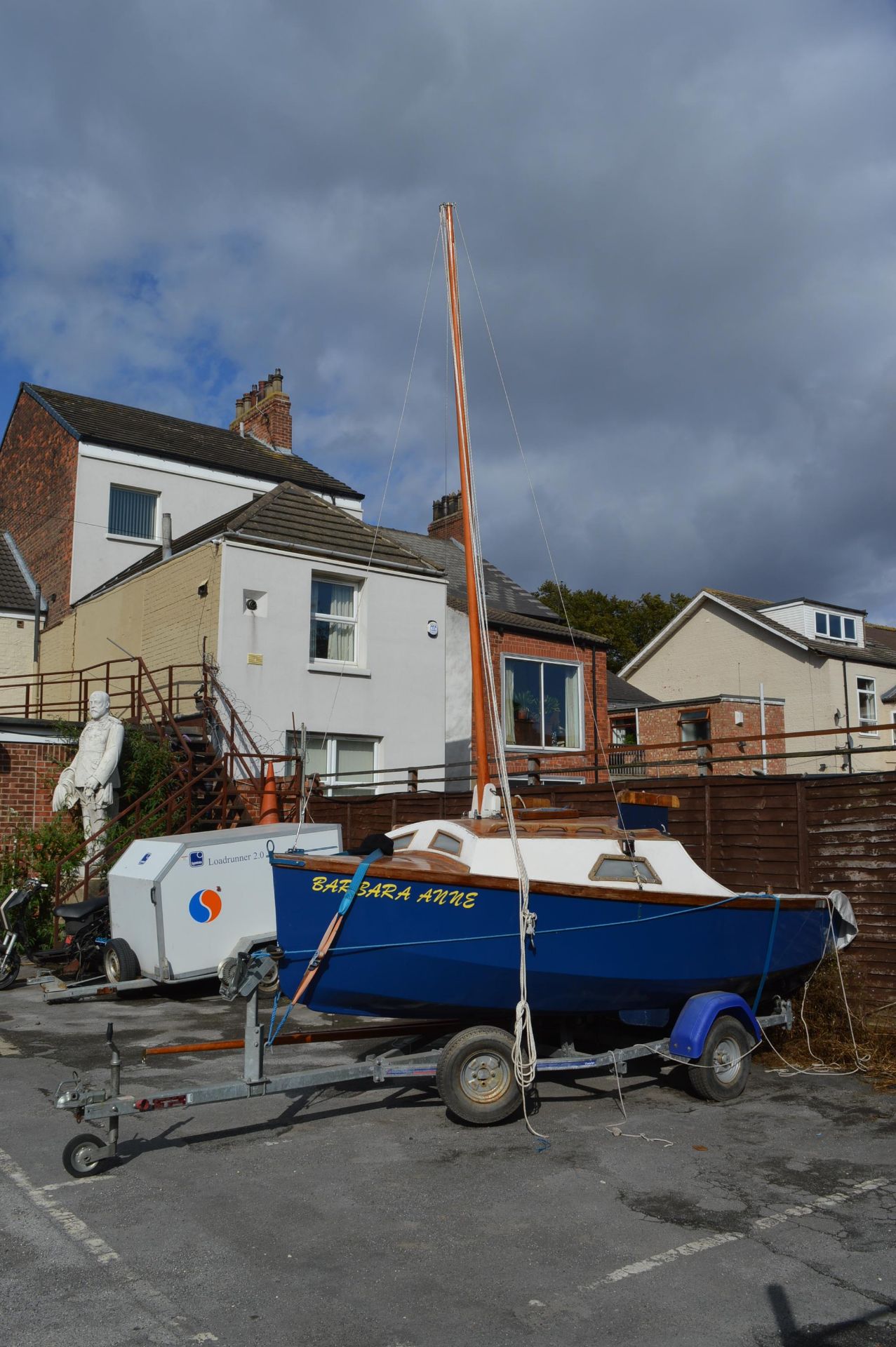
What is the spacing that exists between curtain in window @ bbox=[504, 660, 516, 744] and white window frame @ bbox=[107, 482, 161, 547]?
30.3ft

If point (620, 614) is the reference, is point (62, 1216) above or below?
below

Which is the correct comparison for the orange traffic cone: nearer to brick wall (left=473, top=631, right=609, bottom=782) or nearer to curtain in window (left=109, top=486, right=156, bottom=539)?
brick wall (left=473, top=631, right=609, bottom=782)

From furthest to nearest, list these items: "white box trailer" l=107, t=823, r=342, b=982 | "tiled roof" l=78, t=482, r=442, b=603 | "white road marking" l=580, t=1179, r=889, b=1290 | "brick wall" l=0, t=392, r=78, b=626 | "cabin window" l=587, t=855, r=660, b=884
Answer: "brick wall" l=0, t=392, r=78, b=626 < "tiled roof" l=78, t=482, r=442, b=603 < "white box trailer" l=107, t=823, r=342, b=982 < "cabin window" l=587, t=855, r=660, b=884 < "white road marking" l=580, t=1179, r=889, b=1290

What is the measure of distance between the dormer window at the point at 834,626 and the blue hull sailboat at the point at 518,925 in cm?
3246

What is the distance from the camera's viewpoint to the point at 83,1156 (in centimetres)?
608

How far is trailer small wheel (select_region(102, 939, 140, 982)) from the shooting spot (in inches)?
479

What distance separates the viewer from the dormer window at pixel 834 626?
129 ft

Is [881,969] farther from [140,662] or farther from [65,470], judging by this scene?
[65,470]

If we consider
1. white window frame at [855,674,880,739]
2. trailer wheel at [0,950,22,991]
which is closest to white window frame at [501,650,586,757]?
trailer wheel at [0,950,22,991]

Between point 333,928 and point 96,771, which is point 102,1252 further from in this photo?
point 96,771

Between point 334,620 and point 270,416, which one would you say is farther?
point 270,416

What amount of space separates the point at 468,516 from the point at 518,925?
470cm

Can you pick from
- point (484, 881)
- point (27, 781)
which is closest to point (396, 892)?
point (484, 881)

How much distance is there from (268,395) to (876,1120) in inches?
1172
